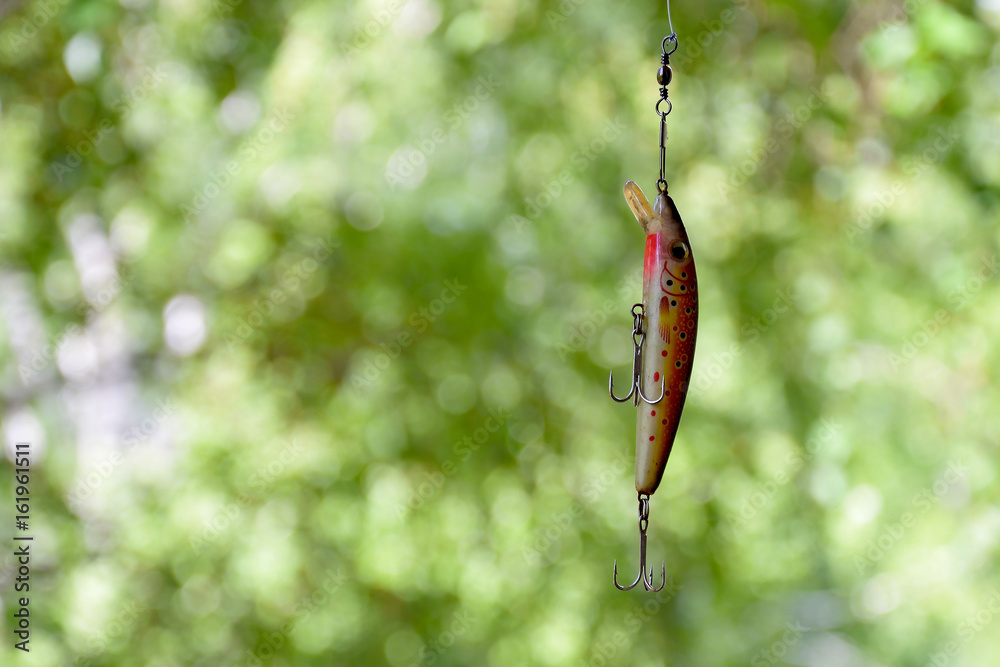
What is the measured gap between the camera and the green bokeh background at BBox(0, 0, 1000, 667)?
5.96 ft

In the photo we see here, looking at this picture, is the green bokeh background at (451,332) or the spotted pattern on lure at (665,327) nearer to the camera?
the spotted pattern on lure at (665,327)

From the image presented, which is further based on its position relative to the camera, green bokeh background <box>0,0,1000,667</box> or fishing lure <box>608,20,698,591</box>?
green bokeh background <box>0,0,1000,667</box>

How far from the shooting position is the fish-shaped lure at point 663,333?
2.61 feet

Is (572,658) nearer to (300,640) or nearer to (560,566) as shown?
(560,566)

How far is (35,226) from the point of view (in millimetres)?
1824

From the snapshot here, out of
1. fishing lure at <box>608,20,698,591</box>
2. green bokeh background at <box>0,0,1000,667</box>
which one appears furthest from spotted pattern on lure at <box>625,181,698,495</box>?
green bokeh background at <box>0,0,1000,667</box>

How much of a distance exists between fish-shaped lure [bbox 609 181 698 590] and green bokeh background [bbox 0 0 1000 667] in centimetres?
105

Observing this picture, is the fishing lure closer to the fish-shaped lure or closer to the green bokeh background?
the fish-shaped lure

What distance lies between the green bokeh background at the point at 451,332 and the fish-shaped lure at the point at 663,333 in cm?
105

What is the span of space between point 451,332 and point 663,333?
112 centimetres

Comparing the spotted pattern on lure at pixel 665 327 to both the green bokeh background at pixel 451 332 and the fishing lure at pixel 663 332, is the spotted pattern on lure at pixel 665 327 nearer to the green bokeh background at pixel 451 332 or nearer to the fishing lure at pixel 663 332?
the fishing lure at pixel 663 332

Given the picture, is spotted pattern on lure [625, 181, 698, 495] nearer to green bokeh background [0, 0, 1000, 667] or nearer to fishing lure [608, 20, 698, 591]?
fishing lure [608, 20, 698, 591]

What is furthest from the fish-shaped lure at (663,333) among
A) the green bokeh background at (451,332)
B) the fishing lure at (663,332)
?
the green bokeh background at (451,332)

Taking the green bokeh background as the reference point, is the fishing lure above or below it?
above
